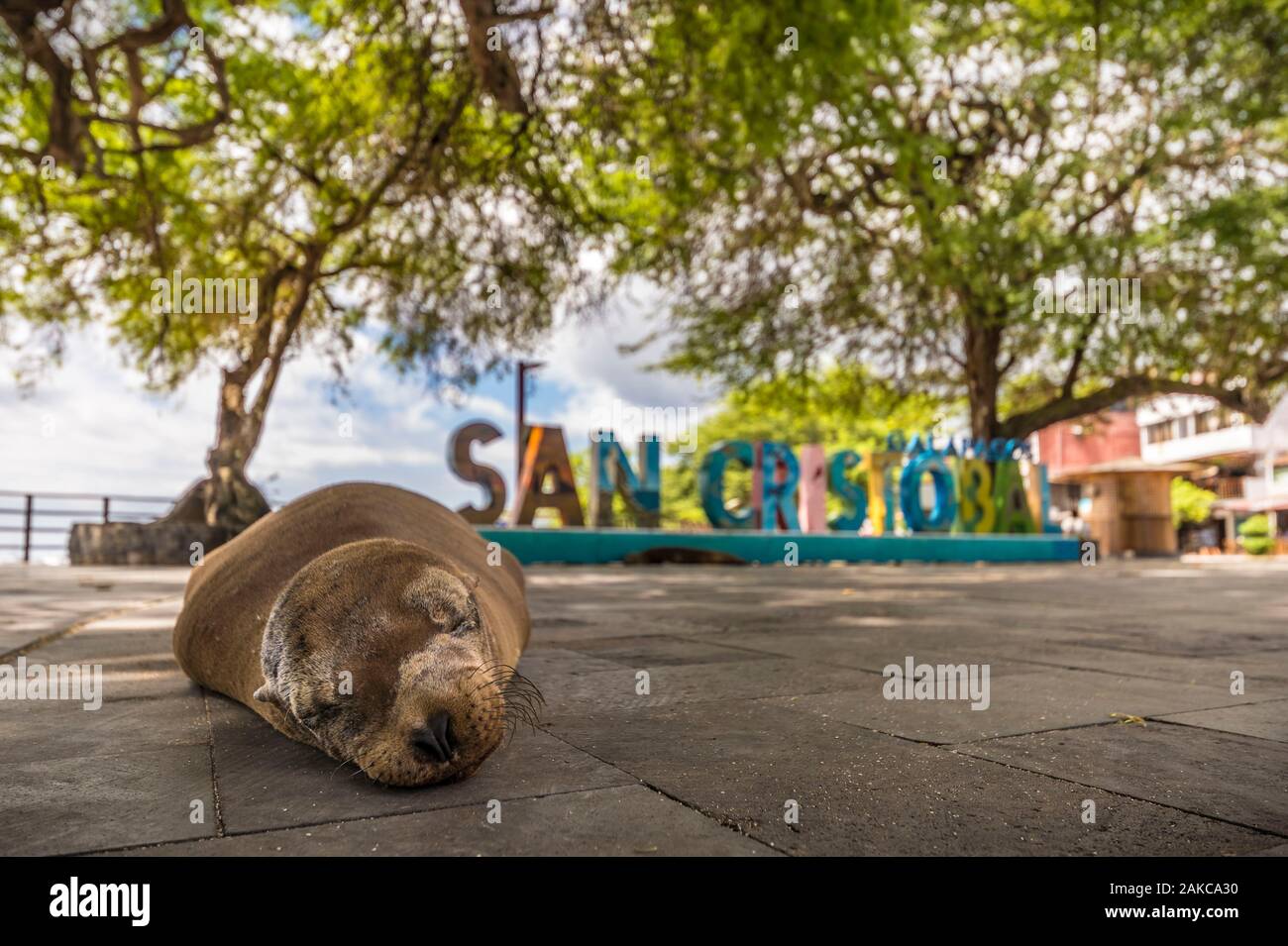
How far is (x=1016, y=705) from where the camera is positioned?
139 inches

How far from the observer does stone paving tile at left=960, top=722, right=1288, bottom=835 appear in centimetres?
229

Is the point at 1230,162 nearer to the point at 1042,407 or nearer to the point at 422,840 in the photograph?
the point at 1042,407

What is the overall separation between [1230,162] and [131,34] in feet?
62.0

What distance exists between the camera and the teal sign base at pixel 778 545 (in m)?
16.1

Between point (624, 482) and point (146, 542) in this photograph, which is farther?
point (624, 482)

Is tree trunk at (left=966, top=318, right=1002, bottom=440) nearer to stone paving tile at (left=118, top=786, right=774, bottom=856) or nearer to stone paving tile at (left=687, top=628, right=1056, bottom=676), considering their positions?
stone paving tile at (left=687, top=628, right=1056, bottom=676)

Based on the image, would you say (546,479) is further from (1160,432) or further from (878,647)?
(1160,432)

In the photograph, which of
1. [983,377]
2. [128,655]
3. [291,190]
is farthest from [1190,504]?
[128,655]

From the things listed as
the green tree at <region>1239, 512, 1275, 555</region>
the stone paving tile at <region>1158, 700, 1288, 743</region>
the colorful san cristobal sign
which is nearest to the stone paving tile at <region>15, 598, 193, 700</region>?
the stone paving tile at <region>1158, 700, 1288, 743</region>

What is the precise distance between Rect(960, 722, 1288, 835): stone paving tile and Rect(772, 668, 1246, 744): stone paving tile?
15 centimetres

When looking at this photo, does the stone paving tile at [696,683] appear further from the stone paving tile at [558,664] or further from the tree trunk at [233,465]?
the tree trunk at [233,465]

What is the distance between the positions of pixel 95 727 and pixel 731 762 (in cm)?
207

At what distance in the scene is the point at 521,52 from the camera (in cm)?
1087
